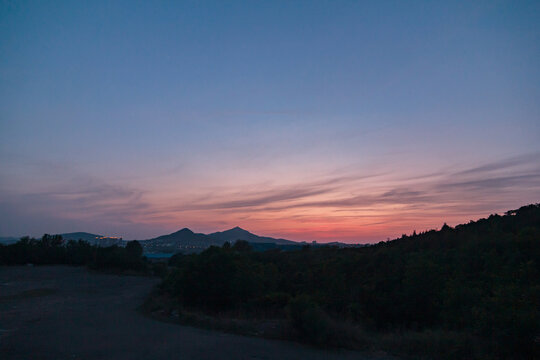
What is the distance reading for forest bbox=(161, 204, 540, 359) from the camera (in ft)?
31.7

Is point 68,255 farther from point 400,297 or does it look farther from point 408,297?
point 408,297

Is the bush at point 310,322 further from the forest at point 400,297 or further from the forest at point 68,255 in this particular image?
the forest at point 68,255

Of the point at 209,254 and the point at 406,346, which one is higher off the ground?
the point at 209,254

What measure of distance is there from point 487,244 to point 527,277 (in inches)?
230

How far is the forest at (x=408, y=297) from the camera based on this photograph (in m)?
9.66

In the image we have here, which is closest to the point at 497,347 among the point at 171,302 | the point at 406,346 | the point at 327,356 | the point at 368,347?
the point at 406,346

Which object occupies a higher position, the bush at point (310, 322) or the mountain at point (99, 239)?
the mountain at point (99, 239)

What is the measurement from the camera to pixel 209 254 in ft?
67.2

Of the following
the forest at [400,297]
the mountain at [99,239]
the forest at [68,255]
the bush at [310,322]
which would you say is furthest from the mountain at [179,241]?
the bush at [310,322]

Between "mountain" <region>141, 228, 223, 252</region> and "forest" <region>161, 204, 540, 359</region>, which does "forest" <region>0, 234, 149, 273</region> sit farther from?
"mountain" <region>141, 228, 223, 252</region>

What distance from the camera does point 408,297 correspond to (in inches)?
679

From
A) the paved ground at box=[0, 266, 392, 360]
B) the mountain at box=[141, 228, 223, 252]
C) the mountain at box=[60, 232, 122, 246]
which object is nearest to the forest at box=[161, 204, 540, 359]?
the paved ground at box=[0, 266, 392, 360]

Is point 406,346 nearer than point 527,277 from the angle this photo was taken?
Yes

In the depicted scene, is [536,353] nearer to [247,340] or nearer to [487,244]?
[247,340]
